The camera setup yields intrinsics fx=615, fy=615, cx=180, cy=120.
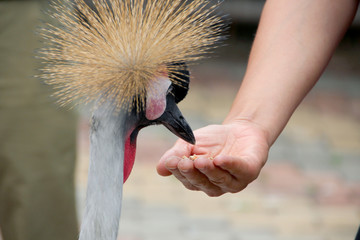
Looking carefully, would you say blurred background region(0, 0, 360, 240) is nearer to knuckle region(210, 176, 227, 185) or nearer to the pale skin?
the pale skin

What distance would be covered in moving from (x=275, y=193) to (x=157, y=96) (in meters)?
2.29

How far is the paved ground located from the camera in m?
3.03

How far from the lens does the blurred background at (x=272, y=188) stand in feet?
9.95

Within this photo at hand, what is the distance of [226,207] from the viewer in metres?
3.23

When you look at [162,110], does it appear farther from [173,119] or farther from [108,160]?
[108,160]

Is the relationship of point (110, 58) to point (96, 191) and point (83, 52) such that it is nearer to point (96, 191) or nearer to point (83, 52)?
point (83, 52)

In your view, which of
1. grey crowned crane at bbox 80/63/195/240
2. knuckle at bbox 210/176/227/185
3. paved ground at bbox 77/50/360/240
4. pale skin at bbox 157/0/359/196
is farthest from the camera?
paved ground at bbox 77/50/360/240

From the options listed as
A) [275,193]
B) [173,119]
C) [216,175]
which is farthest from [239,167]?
[275,193]

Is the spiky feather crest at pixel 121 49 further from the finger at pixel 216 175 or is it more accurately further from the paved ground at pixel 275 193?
the paved ground at pixel 275 193

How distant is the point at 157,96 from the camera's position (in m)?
1.17

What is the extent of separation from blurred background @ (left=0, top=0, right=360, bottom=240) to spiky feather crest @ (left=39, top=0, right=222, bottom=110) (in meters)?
1.09

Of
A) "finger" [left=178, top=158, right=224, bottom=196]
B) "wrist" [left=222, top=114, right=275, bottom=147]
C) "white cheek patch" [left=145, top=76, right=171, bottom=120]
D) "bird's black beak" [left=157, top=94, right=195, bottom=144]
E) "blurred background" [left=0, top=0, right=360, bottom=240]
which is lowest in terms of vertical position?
"blurred background" [left=0, top=0, right=360, bottom=240]

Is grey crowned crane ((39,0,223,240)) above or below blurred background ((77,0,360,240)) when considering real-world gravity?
above

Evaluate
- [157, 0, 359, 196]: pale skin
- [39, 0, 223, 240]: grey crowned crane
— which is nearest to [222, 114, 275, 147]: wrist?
[157, 0, 359, 196]: pale skin
